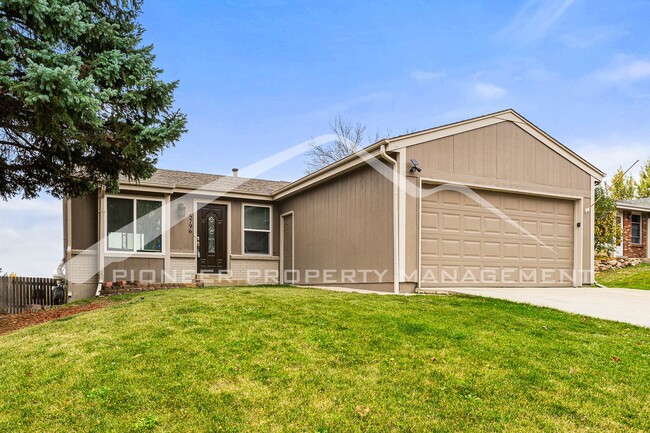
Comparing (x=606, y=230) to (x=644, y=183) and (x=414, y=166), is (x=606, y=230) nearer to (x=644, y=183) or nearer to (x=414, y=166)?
(x=414, y=166)

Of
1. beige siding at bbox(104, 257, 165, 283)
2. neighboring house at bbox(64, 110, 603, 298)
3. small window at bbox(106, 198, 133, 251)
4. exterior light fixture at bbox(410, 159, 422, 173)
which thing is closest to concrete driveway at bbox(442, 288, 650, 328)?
neighboring house at bbox(64, 110, 603, 298)

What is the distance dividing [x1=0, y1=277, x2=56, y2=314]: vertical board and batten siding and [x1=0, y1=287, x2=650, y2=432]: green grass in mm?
5618

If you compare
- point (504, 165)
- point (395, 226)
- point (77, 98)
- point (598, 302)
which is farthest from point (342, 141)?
point (77, 98)

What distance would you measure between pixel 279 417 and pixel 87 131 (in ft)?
19.6

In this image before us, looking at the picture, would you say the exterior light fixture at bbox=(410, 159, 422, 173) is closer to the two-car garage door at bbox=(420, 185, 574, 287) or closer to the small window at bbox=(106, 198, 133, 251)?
the two-car garage door at bbox=(420, 185, 574, 287)

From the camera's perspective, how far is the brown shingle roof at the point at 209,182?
479 inches

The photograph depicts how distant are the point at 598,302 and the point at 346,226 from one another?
16.4 feet

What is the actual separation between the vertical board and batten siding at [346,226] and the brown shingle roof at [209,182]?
68.7 inches

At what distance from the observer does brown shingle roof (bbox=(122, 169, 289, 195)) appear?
12156mm

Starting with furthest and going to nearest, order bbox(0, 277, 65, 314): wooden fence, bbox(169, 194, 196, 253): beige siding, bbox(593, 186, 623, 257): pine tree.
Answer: bbox(593, 186, 623, 257): pine tree
bbox(169, 194, 196, 253): beige siding
bbox(0, 277, 65, 314): wooden fence

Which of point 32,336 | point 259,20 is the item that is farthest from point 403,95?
point 32,336

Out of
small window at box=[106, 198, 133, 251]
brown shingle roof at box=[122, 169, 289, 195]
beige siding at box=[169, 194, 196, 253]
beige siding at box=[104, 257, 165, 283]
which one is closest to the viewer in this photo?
beige siding at box=[104, 257, 165, 283]

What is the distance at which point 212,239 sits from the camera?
12.5 metres

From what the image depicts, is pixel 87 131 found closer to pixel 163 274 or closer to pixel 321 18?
pixel 163 274
